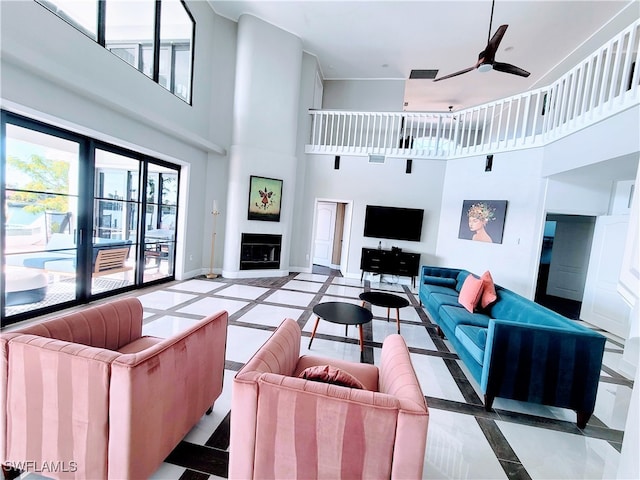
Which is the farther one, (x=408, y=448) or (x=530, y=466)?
(x=530, y=466)

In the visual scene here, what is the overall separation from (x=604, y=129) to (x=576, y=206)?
1583 mm

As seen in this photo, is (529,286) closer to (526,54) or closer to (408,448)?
(408,448)

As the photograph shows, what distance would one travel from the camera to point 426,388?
8.05ft

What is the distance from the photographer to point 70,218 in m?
3.59

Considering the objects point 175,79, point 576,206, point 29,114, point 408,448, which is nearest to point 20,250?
point 29,114

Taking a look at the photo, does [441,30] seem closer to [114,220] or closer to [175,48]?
[175,48]

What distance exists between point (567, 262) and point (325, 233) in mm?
6264

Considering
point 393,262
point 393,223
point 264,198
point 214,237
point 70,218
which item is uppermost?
point 264,198

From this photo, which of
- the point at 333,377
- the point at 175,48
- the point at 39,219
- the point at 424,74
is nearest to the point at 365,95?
the point at 424,74

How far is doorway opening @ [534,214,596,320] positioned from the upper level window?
26.2ft

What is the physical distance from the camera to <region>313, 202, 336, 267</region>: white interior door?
9.04 meters

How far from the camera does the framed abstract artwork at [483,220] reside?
5191 mm

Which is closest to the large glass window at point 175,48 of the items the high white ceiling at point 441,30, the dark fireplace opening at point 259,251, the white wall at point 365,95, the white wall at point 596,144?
the high white ceiling at point 441,30

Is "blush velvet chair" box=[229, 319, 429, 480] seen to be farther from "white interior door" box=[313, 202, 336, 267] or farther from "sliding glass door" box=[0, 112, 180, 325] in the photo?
"white interior door" box=[313, 202, 336, 267]
